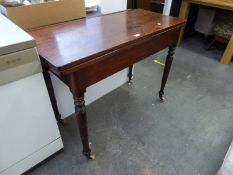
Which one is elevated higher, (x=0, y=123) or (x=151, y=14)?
(x=151, y=14)

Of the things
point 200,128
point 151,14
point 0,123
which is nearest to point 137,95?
point 200,128

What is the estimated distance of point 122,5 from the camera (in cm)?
151

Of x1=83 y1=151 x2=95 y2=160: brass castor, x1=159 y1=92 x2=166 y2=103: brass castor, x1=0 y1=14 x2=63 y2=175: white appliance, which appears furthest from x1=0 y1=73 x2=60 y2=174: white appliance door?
x1=159 y1=92 x2=166 y2=103: brass castor

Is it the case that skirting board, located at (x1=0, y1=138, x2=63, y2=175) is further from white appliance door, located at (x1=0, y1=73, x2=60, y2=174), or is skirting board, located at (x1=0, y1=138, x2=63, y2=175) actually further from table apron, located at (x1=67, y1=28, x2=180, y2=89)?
table apron, located at (x1=67, y1=28, x2=180, y2=89)

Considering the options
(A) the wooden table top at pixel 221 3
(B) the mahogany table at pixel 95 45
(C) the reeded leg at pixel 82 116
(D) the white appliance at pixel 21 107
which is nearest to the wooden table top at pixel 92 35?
(B) the mahogany table at pixel 95 45

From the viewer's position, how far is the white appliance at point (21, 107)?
2.51 ft

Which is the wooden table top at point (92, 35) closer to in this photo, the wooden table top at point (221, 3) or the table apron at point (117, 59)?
the table apron at point (117, 59)

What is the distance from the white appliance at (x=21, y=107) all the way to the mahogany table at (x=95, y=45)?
0.09 m

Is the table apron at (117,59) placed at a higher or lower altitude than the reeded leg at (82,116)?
higher

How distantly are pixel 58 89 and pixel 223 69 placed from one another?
1.99 m

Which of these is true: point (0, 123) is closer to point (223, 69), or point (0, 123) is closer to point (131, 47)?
point (131, 47)

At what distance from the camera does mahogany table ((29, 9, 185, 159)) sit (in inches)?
32.1

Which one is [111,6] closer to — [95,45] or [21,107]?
[95,45]

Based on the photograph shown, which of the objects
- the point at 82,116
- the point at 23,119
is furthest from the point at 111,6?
the point at 23,119
